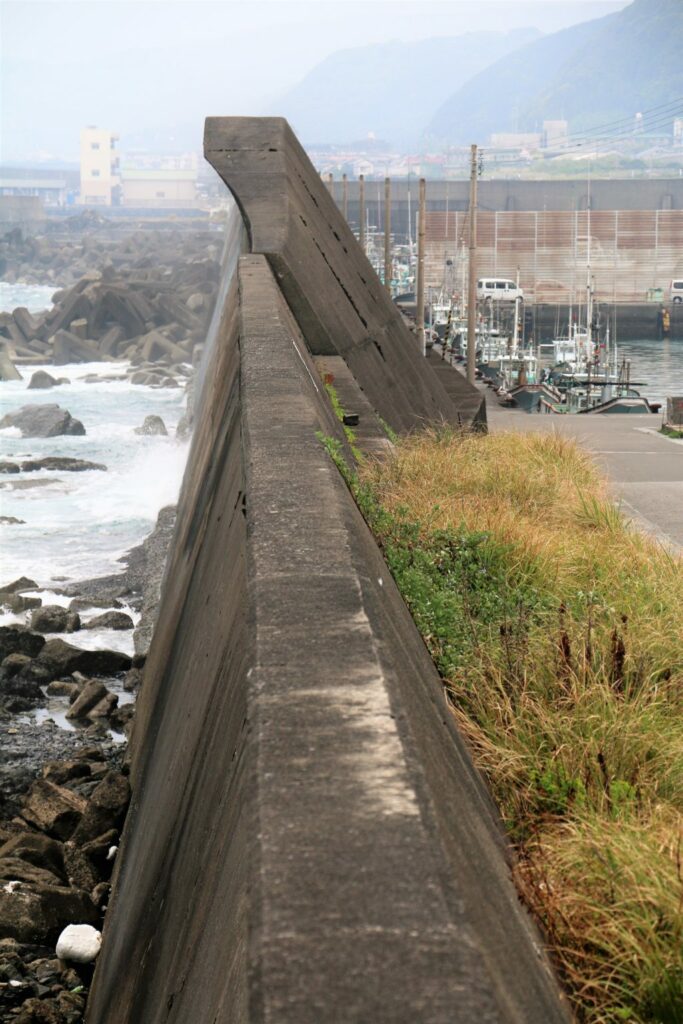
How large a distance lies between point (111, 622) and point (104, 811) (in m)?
10.7

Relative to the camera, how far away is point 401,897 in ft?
7.68

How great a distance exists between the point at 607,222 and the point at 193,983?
403 feet

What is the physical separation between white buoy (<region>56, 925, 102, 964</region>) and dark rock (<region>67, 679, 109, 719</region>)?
687 cm

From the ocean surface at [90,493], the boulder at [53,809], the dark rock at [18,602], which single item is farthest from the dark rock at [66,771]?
the dark rock at [18,602]

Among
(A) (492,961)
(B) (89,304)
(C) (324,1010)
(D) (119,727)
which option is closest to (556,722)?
(A) (492,961)

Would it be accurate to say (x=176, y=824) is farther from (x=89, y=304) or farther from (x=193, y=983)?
(x=89, y=304)

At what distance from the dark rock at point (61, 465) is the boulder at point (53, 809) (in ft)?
99.8

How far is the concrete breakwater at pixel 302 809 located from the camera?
2211 millimetres

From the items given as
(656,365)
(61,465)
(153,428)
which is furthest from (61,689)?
(656,365)

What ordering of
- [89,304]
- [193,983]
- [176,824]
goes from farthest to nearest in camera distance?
[89,304]
[176,824]
[193,983]

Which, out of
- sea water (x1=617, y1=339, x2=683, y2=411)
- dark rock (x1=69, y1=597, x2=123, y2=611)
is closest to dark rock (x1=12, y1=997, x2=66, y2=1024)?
dark rock (x1=69, y1=597, x2=123, y2=611)

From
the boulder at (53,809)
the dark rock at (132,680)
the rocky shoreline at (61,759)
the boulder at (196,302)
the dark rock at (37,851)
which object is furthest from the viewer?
the boulder at (196,302)

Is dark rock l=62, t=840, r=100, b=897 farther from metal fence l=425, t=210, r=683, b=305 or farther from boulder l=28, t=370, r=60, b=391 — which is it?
metal fence l=425, t=210, r=683, b=305

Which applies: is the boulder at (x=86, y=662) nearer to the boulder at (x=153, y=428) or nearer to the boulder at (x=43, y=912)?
the boulder at (x=43, y=912)
